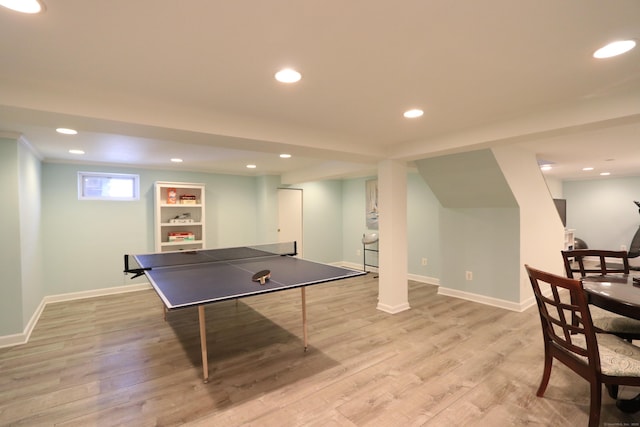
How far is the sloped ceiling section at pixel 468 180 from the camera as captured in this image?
145 inches

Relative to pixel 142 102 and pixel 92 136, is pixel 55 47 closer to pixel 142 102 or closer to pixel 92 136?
pixel 142 102

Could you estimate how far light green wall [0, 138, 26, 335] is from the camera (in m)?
3.14

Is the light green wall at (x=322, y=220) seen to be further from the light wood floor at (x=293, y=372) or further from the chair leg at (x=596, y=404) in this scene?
the chair leg at (x=596, y=404)

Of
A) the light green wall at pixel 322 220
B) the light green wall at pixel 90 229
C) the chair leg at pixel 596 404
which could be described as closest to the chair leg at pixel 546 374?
the chair leg at pixel 596 404

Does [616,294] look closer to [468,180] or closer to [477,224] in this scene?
[468,180]

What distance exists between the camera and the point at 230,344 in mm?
3117

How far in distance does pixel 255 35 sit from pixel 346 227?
6233 millimetres

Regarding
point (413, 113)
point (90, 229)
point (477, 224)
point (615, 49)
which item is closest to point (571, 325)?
point (615, 49)

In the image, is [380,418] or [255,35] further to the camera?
[380,418]

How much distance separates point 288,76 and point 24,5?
119 centimetres

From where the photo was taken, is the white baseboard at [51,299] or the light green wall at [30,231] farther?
the light green wall at [30,231]

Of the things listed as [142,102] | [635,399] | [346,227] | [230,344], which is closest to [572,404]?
[635,399]

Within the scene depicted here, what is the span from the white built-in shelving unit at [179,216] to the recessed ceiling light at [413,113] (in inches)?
166

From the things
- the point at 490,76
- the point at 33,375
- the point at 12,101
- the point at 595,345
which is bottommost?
the point at 33,375
